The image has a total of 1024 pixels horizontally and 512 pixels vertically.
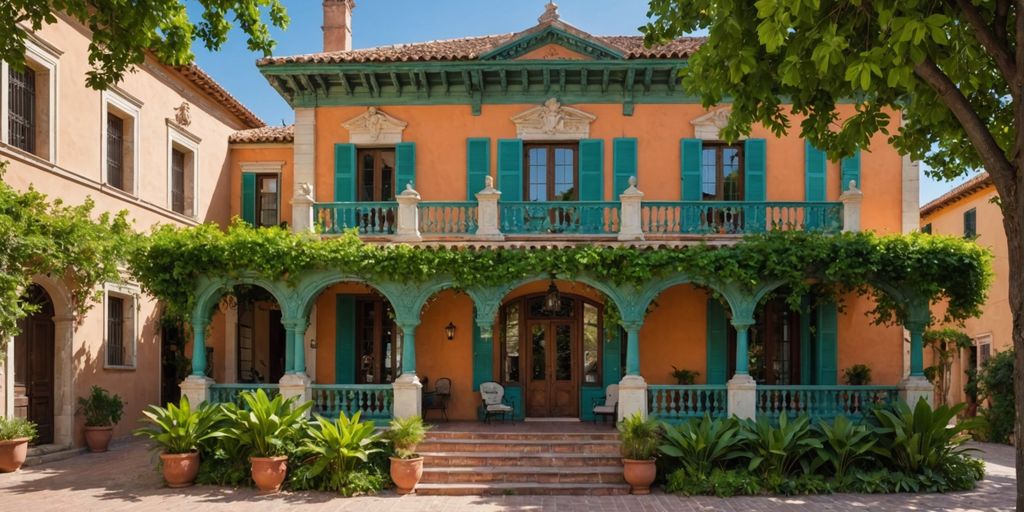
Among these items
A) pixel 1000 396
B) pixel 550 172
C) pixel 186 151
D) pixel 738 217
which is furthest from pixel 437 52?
pixel 1000 396

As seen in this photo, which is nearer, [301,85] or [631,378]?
[631,378]

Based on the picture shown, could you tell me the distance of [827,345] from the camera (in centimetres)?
1545

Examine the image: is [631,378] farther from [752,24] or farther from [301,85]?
[301,85]

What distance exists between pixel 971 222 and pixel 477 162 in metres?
15.7

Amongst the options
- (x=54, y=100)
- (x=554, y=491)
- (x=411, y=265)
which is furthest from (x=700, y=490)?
(x=54, y=100)

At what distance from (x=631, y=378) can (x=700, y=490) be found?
2426 millimetres

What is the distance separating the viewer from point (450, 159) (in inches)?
639

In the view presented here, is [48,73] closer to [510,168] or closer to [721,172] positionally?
[510,168]

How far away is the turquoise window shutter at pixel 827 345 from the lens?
15406 millimetres

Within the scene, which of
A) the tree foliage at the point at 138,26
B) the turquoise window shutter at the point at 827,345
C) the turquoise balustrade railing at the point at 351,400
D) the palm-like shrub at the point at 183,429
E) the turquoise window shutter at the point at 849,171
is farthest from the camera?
the turquoise window shutter at the point at 849,171

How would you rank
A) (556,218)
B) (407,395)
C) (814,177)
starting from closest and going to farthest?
(407,395)
(556,218)
(814,177)

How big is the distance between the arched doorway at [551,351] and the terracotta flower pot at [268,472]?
5406mm

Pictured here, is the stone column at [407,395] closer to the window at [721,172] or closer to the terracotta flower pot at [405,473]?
the terracotta flower pot at [405,473]

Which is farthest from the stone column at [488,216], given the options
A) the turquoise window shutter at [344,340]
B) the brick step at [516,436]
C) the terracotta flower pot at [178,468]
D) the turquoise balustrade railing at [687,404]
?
the terracotta flower pot at [178,468]
